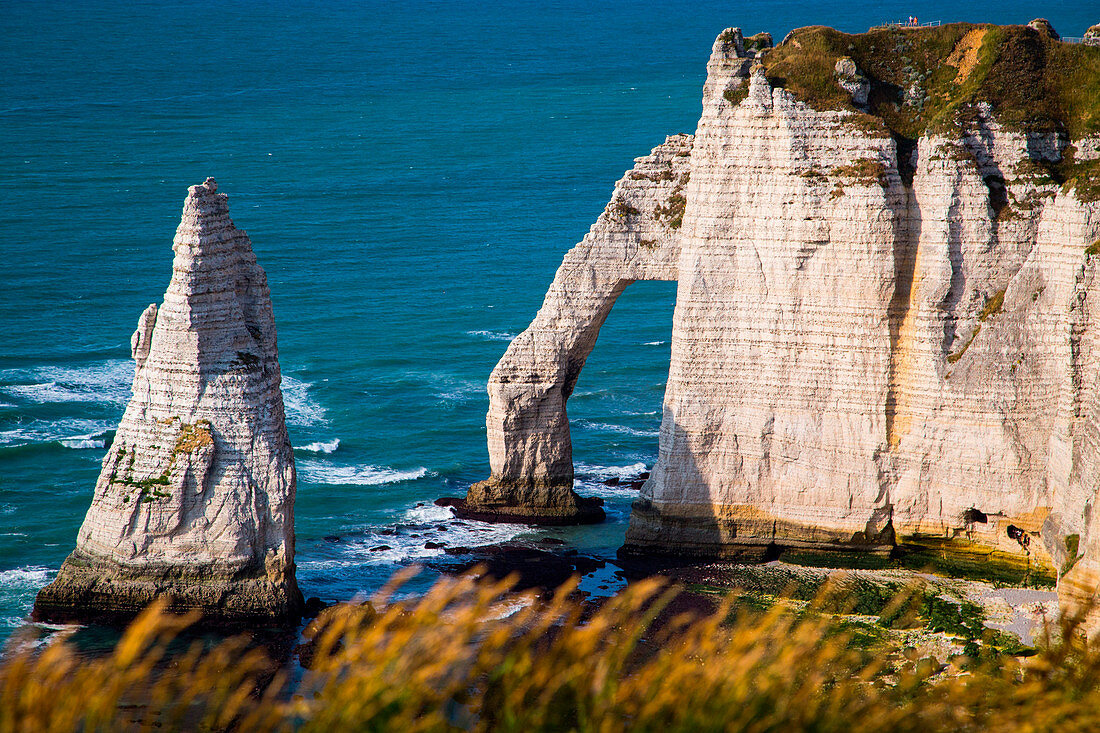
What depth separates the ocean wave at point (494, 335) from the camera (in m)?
64.6

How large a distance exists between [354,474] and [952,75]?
83.2 ft

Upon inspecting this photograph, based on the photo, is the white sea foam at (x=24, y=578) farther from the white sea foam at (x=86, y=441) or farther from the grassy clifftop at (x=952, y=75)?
the grassy clifftop at (x=952, y=75)

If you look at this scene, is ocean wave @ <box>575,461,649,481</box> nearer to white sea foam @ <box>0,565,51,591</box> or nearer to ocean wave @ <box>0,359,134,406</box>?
white sea foam @ <box>0,565,51,591</box>

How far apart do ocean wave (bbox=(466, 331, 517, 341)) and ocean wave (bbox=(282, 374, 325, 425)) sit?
1087 cm

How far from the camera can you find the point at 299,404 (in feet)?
181

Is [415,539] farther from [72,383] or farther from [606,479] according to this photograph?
[72,383]

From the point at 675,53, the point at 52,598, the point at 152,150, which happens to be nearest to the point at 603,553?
the point at 52,598

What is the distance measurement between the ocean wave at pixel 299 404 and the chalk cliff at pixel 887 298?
20.2 meters

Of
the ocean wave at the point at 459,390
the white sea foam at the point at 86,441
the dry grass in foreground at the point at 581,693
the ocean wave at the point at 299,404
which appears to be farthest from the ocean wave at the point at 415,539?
the dry grass in foreground at the point at 581,693

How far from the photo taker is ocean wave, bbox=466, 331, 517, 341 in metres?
64.6

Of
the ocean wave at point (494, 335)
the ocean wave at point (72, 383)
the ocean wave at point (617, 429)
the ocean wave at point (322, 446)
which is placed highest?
the ocean wave at point (494, 335)

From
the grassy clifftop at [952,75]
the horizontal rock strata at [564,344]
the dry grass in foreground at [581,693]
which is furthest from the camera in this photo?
the horizontal rock strata at [564,344]

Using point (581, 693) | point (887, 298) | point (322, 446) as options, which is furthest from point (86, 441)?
point (581, 693)

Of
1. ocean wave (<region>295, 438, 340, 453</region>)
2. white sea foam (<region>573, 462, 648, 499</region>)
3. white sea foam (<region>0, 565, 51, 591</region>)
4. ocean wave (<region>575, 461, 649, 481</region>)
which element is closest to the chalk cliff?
white sea foam (<region>573, 462, 648, 499</region>)
